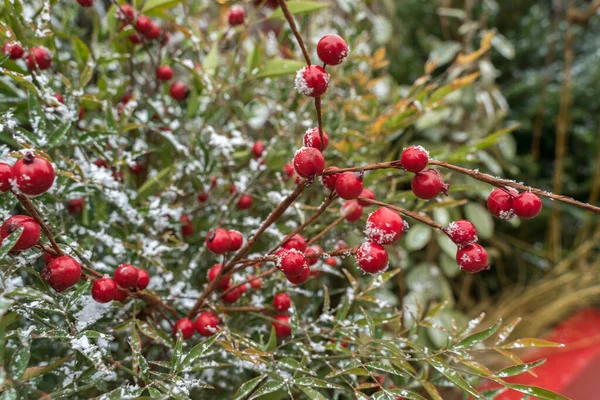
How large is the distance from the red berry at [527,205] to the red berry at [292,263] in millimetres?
125

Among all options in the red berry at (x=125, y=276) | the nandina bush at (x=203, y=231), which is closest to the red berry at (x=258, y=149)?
the nandina bush at (x=203, y=231)

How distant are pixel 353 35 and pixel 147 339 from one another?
413mm

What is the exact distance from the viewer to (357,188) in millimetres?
286

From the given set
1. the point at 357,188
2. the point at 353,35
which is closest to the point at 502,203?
the point at 357,188

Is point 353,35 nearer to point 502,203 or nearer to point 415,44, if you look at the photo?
point 502,203

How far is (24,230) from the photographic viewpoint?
268 mm

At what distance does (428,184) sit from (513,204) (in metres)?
0.05

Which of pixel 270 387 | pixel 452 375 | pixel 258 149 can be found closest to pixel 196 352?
pixel 270 387

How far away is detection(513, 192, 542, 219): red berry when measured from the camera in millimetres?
285

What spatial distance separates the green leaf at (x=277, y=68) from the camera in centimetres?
47

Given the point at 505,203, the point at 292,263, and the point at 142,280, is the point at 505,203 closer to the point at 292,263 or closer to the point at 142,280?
the point at 292,263

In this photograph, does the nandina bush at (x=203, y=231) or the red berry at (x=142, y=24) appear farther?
the red berry at (x=142, y=24)

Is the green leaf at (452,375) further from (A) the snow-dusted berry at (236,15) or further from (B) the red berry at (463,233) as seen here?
(A) the snow-dusted berry at (236,15)

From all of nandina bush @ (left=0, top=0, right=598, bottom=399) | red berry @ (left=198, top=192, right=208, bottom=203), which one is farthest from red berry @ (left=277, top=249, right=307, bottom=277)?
red berry @ (left=198, top=192, right=208, bottom=203)
